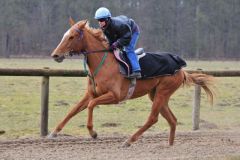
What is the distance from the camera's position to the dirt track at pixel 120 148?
24.5 ft

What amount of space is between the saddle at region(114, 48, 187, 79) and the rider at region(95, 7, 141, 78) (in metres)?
0.09

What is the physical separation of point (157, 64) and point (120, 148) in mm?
1499

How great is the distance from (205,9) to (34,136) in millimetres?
64643

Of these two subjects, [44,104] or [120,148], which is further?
[44,104]

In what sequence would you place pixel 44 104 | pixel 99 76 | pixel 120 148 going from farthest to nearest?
pixel 44 104 → pixel 120 148 → pixel 99 76

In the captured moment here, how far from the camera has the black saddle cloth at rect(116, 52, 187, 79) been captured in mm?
8531

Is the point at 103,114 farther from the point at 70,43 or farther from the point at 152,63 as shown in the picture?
the point at 70,43

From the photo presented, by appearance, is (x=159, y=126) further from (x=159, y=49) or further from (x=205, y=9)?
(x=205, y=9)

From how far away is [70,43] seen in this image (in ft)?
25.7

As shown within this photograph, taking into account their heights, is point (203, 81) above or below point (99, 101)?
below

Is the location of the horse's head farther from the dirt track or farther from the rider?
the dirt track

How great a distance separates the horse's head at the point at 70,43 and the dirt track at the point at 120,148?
141 centimetres

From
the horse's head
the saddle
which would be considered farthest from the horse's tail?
the horse's head

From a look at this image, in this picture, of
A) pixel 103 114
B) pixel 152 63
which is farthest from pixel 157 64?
pixel 103 114
